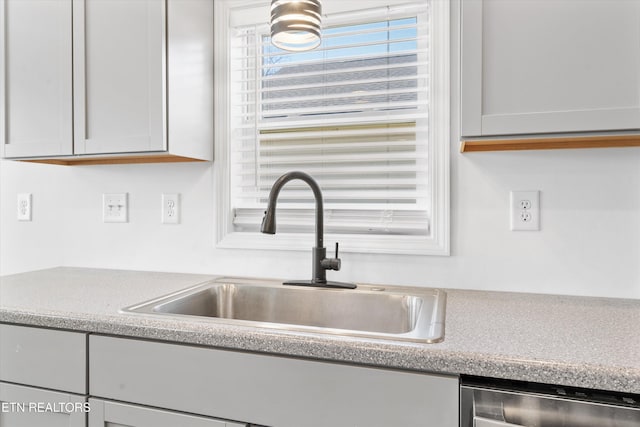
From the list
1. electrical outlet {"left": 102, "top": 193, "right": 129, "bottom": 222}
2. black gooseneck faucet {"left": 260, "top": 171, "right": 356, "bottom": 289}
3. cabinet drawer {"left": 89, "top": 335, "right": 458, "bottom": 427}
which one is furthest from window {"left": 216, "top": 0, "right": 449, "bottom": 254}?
cabinet drawer {"left": 89, "top": 335, "right": 458, "bottom": 427}

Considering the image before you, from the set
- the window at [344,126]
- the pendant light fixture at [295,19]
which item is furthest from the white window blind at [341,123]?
the pendant light fixture at [295,19]

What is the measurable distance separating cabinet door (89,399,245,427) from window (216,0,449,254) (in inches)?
29.1

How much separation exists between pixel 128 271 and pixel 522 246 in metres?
1.59

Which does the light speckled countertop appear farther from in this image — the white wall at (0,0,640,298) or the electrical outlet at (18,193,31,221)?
the electrical outlet at (18,193,31,221)

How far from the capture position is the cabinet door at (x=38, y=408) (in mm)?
1048

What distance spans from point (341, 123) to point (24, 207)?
163 centimetres

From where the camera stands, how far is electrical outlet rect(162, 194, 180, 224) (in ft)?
5.63

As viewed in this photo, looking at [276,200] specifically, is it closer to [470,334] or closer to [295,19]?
[295,19]

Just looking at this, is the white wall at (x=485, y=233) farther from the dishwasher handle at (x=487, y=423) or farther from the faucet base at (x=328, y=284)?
the dishwasher handle at (x=487, y=423)

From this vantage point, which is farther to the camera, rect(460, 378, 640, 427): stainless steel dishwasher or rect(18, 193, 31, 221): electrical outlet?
rect(18, 193, 31, 221): electrical outlet

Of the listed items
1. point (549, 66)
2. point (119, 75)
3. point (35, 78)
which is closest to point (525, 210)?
point (549, 66)

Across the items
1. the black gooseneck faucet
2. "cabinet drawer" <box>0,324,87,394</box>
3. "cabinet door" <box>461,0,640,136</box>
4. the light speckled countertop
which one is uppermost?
"cabinet door" <box>461,0,640,136</box>

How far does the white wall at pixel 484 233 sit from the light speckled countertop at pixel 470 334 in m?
0.08

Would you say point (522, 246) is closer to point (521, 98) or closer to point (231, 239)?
point (521, 98)
